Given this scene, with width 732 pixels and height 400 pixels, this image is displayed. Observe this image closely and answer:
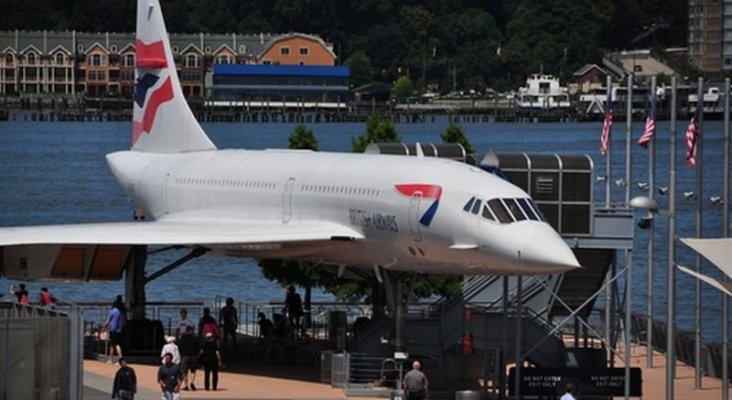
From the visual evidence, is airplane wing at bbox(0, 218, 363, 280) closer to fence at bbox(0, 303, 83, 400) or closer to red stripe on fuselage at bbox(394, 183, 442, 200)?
red stripe on fuselage at bbox(394, 183, 442, 200)

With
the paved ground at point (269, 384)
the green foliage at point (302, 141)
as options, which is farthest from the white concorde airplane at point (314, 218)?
the green foliage at point (302, 141)

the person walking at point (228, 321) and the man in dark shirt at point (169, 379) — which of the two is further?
the person walking at point (228, 321)

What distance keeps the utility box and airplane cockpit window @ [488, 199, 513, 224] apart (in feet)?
16.8

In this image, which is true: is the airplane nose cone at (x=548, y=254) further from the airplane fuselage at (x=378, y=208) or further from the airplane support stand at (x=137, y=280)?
the airplane support stand at (x=137, y=280)

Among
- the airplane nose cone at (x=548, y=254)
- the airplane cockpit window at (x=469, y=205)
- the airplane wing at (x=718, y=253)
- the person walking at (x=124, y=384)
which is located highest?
the airplane cockpit window at (x=469, y=205)

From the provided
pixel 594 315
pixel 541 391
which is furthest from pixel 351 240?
pixel 594 315

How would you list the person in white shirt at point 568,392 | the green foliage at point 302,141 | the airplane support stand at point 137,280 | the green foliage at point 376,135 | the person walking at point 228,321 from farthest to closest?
the green foliage at point 302,141, the green foliage at point 376,135, the person walking at point 228,321, the airplane support stand at point 137,280, the person in white shirt at point 568,392

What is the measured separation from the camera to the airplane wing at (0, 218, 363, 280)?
5769 cm

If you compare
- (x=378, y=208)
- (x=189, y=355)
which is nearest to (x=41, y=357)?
(x=189, y=355)

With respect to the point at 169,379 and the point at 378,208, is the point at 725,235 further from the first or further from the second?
the point at 169,379

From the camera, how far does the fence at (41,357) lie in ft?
145

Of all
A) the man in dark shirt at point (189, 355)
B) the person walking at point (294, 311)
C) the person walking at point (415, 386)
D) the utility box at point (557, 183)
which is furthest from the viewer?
the person walking at point (294, 311)

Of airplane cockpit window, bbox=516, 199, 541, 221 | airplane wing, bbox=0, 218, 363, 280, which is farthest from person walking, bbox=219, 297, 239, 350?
airplane cockpit window, bbox=516, 199, 541, 221

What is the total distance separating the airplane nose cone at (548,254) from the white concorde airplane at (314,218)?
0.10 feet
